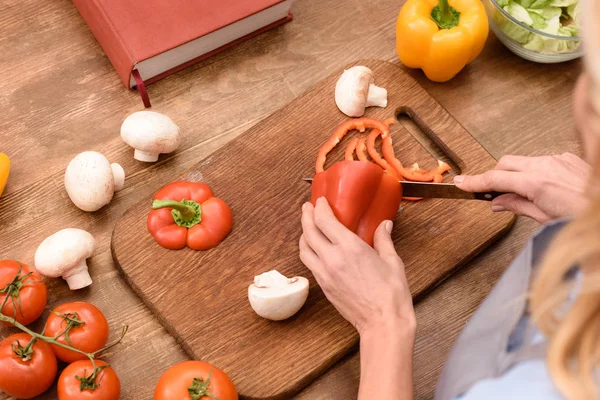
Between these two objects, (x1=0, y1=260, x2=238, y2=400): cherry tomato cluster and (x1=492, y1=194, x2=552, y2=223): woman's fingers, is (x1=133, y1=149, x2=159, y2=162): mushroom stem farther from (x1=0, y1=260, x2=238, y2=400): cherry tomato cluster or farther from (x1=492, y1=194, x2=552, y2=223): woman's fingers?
(x1=492, y1=194, x2=552, y2=223): woman's fingers

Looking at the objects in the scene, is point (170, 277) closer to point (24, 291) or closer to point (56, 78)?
point (24, 291)

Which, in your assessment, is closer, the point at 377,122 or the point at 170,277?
the point at 170,277

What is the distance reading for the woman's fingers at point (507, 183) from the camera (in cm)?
123


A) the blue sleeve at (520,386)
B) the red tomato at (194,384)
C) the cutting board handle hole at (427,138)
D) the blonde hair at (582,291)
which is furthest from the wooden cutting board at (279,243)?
the blonde hair at (582,291)

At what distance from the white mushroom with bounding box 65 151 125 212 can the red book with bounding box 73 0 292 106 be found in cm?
22

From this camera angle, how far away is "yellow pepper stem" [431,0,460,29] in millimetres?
1528

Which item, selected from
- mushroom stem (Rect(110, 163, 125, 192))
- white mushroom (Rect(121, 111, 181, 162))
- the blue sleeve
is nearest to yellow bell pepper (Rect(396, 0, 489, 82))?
white mushroom (Rect(121, 111, 181, 162))

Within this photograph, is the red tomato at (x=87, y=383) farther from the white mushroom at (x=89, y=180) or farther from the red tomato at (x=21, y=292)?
the white mushroom at (x=89, y=180)

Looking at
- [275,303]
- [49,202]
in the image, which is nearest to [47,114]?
[49,202]

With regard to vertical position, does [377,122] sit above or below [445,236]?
above

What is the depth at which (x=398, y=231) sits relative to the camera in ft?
4.72

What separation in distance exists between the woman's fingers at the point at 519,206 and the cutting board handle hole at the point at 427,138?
21 cm

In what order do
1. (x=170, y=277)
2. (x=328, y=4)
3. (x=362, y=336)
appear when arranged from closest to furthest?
(x=362, y=336), (x=170, y=277), (x=328, y=4)

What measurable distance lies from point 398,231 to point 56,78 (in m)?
0.87
